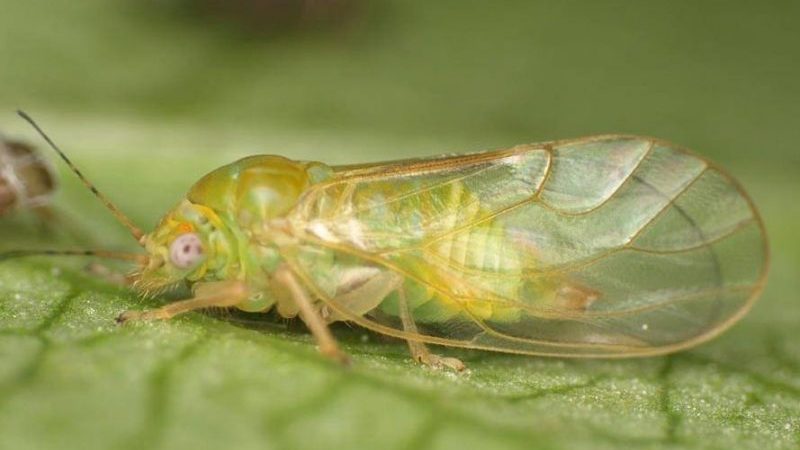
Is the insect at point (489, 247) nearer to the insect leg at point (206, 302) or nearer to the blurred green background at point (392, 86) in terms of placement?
the insect leg at point (206, 302)

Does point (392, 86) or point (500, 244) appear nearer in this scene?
point (500, 244)

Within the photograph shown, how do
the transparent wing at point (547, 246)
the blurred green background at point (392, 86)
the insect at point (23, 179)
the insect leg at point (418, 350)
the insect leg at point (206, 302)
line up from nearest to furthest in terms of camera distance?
the insect leg at point (206, 302) < the insect leg at point (418, 350) < the transparent wing at point (547, 246) < the insect at point (23, 179) < the blurred green background at point (392, 86)

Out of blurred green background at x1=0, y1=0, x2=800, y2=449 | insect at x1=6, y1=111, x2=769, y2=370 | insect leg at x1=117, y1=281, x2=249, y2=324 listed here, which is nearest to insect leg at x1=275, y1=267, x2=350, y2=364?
insect at x1=6, y1=111, x2=769, y2=370

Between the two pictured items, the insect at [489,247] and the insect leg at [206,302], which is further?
the insect at [489,247]

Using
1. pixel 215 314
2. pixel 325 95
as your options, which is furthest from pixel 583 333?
pixel 325 95

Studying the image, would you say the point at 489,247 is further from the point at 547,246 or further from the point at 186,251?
the point at 186,251

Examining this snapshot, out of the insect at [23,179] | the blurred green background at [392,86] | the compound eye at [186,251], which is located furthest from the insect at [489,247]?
the insect at [23,179]

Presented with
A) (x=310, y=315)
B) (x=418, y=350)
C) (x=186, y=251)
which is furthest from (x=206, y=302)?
(x=418, y=350)

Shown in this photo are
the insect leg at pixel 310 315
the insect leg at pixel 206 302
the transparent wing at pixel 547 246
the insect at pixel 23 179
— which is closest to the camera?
the insect leg at pixel 310 315
